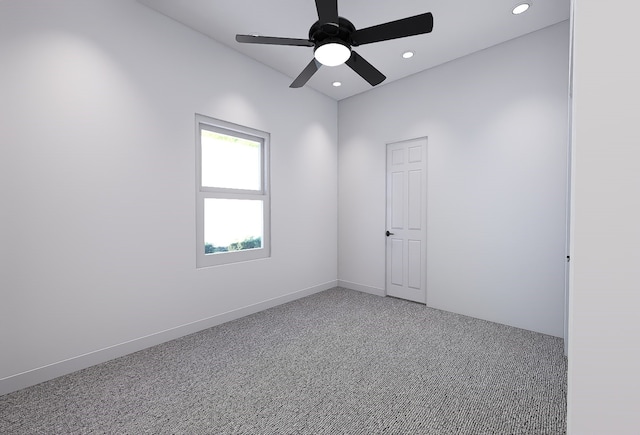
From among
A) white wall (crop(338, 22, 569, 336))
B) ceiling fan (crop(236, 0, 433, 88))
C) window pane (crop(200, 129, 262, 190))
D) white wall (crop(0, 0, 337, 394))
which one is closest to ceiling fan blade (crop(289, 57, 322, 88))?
ceiling fan (crop(236, 0, 433, 88))

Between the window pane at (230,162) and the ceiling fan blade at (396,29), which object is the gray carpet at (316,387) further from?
the ceiling fan blade at (396,29)

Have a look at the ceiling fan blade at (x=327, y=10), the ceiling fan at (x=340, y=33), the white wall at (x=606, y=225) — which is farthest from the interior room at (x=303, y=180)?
the ceiling fan blade at (x=327, y=10)

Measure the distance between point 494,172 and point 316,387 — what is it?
9.80 feet

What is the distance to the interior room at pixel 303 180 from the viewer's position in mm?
580

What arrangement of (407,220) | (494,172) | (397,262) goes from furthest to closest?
(397,262) → (407,220) → (494,172)

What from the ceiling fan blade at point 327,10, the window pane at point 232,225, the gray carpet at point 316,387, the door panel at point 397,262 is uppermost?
the ceiling fan blade at point 327,10

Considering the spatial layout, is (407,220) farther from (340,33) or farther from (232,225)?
(340,33)

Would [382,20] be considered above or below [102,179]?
above

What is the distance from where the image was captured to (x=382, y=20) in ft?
9.34

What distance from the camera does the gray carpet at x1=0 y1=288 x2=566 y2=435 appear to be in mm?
1726

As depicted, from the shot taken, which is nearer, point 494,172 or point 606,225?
point 606,225

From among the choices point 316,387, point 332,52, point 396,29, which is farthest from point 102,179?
point 396,29

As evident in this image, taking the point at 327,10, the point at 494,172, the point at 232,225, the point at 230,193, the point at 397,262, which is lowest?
the point at 397,262

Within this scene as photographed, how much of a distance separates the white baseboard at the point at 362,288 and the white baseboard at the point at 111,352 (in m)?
1.51
